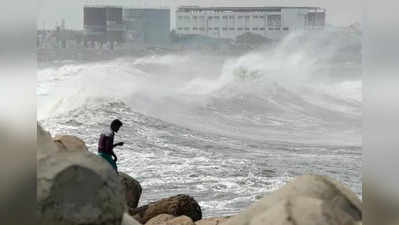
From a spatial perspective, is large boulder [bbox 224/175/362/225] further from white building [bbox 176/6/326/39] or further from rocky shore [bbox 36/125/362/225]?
white building [bbox 176/6/326/39]

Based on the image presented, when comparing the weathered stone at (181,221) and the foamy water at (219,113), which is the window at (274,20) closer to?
the foamy water at (219,113)

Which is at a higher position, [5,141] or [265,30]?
[265,30]

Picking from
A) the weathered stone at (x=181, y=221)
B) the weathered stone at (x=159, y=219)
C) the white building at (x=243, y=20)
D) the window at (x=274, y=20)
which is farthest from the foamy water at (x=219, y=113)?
the weathered stone at (x=181, y=221)

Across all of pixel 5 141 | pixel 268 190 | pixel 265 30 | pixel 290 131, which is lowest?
pixel 268 190

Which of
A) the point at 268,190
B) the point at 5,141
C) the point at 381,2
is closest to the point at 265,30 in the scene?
the point at 268,190

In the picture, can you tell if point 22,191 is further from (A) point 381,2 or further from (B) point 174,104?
(B) point 174,104

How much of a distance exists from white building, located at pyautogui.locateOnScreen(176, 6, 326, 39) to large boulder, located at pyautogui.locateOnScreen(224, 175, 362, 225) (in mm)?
3366

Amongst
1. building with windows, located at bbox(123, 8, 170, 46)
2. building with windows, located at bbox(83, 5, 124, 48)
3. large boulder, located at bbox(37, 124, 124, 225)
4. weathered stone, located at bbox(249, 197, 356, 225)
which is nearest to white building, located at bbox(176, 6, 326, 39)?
building with windows, located at bbox(123, 8, 170, 46)

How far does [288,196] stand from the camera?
367 centimetres

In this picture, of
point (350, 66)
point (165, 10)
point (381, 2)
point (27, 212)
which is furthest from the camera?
point (350, 66)

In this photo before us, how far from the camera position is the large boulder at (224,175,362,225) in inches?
142

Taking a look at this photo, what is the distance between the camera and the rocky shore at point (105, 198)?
345 centimetres

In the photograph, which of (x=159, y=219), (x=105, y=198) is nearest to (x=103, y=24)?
(x=159, y=219)

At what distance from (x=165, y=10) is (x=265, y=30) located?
3.60 ft
